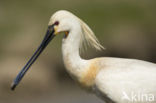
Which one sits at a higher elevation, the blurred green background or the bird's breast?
the bird's breast

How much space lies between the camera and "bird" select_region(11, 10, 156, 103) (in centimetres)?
719

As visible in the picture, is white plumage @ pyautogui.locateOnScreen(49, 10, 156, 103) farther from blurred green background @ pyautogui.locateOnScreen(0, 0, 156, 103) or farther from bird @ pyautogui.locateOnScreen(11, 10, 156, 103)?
blurred green background @ pyautogui.locateOnScreen(0, 0, 156, 103)

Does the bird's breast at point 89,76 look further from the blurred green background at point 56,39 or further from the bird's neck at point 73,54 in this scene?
the blurred green background at point 56,39

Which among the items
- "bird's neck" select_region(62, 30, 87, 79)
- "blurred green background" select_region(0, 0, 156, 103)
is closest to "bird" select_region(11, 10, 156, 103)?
"bird's neck" select_region(62, 30, 87, 79)

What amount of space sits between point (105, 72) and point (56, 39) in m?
7.06

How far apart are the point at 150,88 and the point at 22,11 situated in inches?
362

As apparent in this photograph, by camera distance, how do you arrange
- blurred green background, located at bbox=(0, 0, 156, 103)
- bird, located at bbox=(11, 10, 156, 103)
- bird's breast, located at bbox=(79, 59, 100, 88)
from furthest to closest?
1. blurred green background, located at bbox=(0, 0, 156, 103)
2. bird's breast, located at bbox=(79, 59, 100, 88)
3. bird, located at bbox=(11, 10, 156, 103)

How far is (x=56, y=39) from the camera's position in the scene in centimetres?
1437

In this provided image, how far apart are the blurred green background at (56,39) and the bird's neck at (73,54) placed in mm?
5625

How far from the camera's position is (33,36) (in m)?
14.5

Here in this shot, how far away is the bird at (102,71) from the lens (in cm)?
719

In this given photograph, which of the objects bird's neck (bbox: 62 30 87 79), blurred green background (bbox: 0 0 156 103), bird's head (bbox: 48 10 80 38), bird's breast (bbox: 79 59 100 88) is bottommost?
blurred green background (bbox: 0 0 156 103)

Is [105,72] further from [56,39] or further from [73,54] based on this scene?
[56,39]

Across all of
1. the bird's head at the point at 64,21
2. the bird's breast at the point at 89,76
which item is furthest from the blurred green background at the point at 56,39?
the bird's head at the point at 64,21
